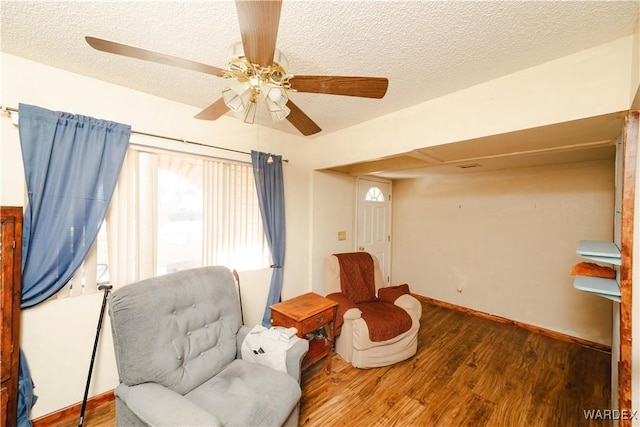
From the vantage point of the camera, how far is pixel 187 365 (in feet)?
4.84

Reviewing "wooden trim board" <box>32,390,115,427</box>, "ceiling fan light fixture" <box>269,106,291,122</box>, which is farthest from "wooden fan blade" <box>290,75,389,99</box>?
"wooden trim board" <box>32,390,115,427</box>

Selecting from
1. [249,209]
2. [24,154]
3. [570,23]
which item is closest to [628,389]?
[570,23]

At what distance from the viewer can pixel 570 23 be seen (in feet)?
3.82

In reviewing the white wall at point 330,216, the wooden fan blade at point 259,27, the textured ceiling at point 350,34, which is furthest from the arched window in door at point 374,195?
the wooden fan blade at point 259,27

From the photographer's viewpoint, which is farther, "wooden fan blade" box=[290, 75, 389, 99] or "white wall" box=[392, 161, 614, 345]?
"white wall" box=[392, 161, 614, 345]

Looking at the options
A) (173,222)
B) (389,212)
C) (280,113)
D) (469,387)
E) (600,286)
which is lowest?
(469,387)

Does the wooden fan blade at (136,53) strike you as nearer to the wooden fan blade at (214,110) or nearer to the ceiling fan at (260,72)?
the ceiling fan at (260,72)

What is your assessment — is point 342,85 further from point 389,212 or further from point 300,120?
point 389,212

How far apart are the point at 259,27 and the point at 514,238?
3797 millimetres

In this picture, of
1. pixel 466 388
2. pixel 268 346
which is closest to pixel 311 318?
pixel 268 346

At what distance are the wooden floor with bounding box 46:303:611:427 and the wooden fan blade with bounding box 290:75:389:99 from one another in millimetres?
2168

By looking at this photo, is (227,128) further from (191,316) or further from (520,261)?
(520,261)

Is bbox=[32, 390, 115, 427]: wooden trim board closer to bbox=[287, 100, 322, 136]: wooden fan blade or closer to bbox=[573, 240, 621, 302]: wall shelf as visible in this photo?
bbox=[287, 100, 322, 136]: wooden fan blade

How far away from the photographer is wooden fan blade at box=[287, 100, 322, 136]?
132 centimetres
